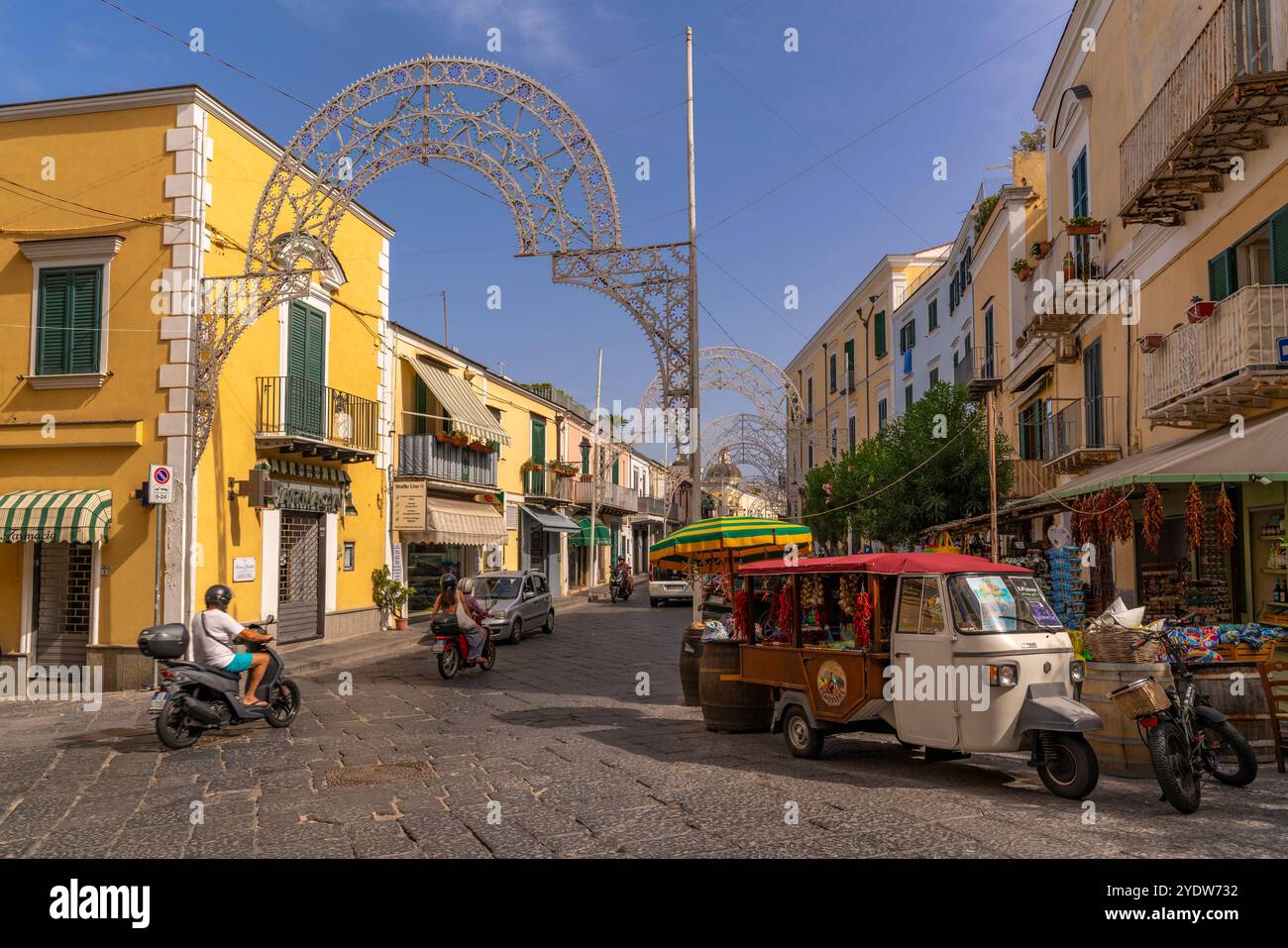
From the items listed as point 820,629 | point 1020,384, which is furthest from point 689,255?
point 1020,384

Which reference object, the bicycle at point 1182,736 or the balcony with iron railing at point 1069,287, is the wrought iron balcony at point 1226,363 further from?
the bicycle at point 1182,736

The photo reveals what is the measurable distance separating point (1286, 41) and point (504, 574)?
16.6 m

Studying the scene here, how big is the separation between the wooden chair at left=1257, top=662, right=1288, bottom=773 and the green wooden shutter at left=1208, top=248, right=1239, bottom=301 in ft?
16.8

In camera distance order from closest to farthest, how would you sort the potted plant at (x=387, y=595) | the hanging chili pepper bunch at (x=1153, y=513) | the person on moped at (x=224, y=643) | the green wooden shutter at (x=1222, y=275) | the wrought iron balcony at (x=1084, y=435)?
the hanging chili pepper bunch at (x=1153, y=513) → the person on moped at (x=224, y=643) → the green wooden shutter at (x=1222, y=275) → the wrought iron balcony at (x=1084, y=435) → the potted plant at (x=387, y=595)

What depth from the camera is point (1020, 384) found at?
21.3 meters

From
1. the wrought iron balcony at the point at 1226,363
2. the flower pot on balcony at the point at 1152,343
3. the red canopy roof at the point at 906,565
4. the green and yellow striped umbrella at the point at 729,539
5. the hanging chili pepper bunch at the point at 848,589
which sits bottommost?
the hanging chili pepper bunch at the point at 848,589

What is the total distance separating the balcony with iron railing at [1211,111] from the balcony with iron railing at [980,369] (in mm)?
9045

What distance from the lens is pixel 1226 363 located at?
33.0ft

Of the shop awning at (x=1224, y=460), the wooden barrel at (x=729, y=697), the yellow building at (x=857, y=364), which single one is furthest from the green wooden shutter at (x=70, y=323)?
the yellow building at (x=857, y=364)

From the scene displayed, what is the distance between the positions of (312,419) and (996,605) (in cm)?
1380

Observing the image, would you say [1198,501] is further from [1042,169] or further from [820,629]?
[1042,169]

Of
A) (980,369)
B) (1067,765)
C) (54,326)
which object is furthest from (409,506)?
(1067,765)

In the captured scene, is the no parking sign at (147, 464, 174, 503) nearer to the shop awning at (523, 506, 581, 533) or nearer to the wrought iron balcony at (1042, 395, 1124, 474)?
the wrought iron balcony at (1042, 395, 1124, 474)

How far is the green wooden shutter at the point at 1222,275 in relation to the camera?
10961 millimetres
